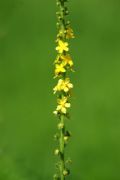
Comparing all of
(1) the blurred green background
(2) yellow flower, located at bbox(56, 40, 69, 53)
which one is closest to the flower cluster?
(2) yellow flower, located at bbox(56, 40, 69, 53)

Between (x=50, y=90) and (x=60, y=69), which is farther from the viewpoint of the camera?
(x=50, y=90)

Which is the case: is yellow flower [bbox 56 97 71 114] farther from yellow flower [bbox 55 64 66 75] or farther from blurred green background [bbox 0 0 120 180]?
blurred green background [bbox 0 0 120 180]

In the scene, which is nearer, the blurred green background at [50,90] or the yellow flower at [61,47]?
the yellow flower at [61,47]

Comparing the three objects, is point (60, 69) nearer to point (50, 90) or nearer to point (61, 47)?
point (61, 47)

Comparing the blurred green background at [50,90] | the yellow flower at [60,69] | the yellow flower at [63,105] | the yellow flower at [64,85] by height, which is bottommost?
the yellow flower at [63,105]

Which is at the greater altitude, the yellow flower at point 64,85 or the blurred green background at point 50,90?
the blurred green background at point 50,90

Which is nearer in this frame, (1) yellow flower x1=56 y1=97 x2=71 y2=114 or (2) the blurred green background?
(1) yellow flower x1=56 y1=97 x2=71 y2=114

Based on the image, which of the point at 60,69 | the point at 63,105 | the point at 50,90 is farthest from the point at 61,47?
the point at 50,90

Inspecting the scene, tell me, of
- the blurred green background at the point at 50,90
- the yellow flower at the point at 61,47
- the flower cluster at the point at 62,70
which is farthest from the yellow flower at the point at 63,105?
the blurred green background at the point at 50,90

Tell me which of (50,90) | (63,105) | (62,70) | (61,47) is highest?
(50,90)

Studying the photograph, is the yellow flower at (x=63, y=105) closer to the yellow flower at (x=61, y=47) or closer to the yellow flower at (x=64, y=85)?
the yellow flower at (x=64, y=85)
